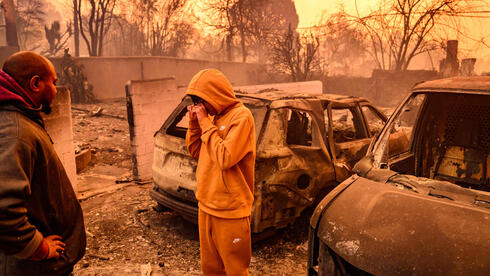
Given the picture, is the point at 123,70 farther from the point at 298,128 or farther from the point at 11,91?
the point at 11,91

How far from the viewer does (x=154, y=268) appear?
3.61 meters

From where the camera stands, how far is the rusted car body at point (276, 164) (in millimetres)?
3740

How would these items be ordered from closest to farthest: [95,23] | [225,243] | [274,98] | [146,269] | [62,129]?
[225,243] → [146,269] → [274,98] → [62,129] → [95,23]

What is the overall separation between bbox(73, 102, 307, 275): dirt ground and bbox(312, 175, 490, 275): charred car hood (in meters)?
1.49

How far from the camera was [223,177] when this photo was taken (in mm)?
2291

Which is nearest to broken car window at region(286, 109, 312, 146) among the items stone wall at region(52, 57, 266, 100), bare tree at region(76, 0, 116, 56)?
stone wall at region(52, 57, 266, 100)

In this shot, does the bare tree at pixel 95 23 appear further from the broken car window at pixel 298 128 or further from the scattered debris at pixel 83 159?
the broken car window at pixel 298 128

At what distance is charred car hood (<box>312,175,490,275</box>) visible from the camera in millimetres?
1906

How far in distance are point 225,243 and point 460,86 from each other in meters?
2.46

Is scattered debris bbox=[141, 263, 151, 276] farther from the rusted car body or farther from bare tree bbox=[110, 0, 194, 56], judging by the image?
bare tree bbox=[110, 0, 194, 56]

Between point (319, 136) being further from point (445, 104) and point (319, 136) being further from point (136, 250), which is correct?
point (136, 250)

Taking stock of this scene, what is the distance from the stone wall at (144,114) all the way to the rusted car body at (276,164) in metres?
2.05

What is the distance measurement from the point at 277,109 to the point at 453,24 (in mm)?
15841

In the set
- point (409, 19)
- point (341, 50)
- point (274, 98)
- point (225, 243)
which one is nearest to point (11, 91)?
point (225, 243)
